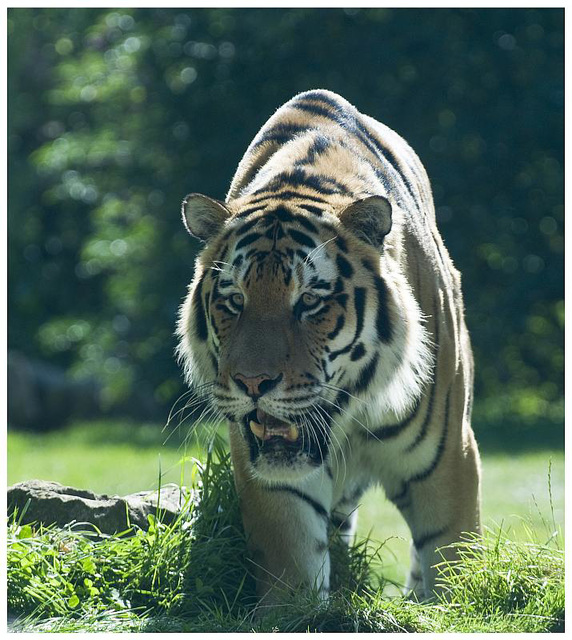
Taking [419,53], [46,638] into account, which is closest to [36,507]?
[46,638]

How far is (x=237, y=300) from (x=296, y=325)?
11.3 inches

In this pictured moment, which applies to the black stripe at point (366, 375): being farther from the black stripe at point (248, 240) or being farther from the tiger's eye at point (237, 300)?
the black stripe at point (248, 240)

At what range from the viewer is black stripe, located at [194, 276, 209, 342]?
450 centimetres

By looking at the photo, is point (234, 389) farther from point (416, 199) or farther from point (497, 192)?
point (497, 192)

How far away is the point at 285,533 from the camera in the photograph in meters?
4.49

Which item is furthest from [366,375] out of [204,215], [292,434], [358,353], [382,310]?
[204,215]

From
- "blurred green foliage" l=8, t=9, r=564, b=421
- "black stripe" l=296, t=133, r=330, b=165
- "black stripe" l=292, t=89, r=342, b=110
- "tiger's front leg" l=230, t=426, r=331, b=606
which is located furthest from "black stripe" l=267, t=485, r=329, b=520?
"blurred green foliage" l=8, t=9, r=564, b=421

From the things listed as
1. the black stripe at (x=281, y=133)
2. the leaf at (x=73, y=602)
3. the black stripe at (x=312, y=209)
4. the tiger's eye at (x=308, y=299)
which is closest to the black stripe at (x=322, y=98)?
the black stripe at (x=281, y=133)

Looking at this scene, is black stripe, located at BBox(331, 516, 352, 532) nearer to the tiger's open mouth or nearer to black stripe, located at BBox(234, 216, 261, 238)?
the tiger's open mouth

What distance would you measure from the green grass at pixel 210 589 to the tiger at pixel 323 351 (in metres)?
0.16

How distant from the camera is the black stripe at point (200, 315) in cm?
450

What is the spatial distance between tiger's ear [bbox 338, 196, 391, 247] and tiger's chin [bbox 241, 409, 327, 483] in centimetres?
87

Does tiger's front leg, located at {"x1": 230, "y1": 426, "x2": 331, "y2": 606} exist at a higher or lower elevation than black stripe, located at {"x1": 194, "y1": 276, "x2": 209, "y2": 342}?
lower

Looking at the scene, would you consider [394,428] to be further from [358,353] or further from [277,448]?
[277,448]
